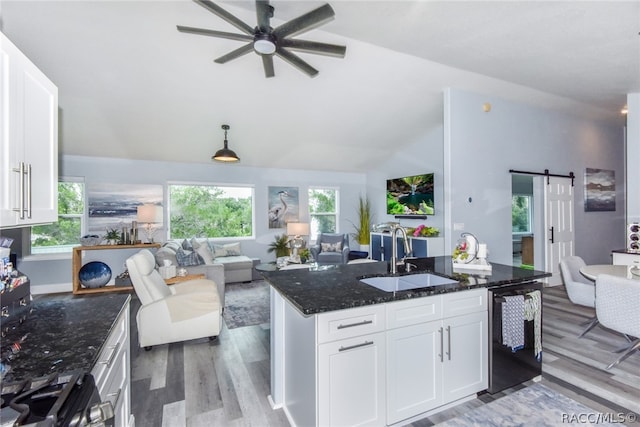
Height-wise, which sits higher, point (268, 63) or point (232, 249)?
point (268, 63)

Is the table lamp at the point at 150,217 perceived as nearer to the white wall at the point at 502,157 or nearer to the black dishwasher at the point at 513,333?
the white wall at the point at 502,157

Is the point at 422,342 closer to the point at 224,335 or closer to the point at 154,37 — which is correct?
the point at 224,335

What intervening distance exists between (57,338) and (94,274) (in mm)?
4508

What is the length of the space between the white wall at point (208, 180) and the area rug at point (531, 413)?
5174mm

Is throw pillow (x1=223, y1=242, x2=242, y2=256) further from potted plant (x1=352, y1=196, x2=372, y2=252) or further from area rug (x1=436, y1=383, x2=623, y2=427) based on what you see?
area rug (x1=436, y1=383, x2=623, y2=427)

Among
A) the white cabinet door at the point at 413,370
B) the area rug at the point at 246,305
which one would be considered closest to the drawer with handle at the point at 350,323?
the white cabinet door at the point at 413,370

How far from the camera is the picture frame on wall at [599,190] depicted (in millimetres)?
5562

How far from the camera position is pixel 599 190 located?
18.8ft

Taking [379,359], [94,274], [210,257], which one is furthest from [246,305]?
[379,359]

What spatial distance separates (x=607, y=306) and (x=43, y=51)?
229 inches

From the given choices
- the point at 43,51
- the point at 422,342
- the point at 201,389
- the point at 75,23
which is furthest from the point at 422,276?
the point at 43,51

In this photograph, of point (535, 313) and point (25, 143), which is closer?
point (25, 143)

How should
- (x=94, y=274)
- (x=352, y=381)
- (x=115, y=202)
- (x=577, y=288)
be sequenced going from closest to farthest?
1. (x=352, y=381)
2. (x=577, y=288)
3. (x=94, y=274)
4. (x=115, y=202)

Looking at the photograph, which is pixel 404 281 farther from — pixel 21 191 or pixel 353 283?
pixel 21 191
